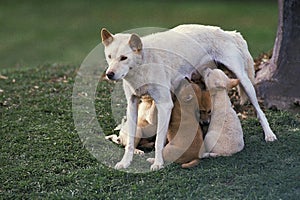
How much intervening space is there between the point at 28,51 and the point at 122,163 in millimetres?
9496

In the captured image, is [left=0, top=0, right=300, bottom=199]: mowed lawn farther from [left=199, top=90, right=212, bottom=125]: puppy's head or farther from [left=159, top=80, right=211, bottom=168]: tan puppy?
[left=199, top=90, right=212, bottom=125]: puppy's head

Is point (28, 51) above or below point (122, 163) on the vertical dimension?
below

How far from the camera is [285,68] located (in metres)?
8.15

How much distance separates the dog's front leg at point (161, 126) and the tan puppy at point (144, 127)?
0.26 m

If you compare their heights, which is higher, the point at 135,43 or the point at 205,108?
the point at 135,43

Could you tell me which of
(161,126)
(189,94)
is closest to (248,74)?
(189,94)

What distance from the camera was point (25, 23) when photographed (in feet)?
60.1

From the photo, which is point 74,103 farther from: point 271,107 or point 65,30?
point 65,30

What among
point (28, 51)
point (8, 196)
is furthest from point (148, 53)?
point (28, 51)

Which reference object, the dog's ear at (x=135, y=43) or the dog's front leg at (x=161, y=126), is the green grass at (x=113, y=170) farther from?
the dog's ear at (x=135, y=43)

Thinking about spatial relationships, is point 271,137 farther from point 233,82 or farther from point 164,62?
point 164,62

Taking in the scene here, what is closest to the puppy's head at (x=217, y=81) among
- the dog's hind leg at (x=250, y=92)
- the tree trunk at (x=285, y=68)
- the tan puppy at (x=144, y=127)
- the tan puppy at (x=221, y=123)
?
the tan puppy at (x=221, y=123)

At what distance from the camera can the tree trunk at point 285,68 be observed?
799 centimetres

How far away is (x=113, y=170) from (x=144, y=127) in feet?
2.25
